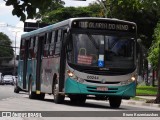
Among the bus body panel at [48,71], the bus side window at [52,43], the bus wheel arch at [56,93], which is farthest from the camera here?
the bus side window at [52,43]

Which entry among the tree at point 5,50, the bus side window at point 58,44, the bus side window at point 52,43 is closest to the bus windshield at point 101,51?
the bus side window at point 58,44

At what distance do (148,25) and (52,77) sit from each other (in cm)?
3600

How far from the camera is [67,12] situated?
274 feet

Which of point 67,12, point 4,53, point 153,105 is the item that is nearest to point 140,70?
point 153,105

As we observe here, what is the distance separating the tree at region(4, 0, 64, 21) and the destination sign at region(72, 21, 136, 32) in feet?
46.7

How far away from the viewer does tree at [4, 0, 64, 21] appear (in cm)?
551

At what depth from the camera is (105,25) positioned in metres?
20.2

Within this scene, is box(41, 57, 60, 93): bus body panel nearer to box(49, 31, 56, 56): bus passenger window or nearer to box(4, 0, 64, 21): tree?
box(49, 31, 56, 56): bus passenger window

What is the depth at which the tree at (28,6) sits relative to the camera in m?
5.51

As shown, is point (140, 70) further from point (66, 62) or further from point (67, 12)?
point (67, 12)

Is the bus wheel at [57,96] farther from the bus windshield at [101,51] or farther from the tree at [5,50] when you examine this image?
the tree at [5,50]

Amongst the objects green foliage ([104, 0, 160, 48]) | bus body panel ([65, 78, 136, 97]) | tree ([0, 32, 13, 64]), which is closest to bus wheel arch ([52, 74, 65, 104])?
bus body panel ([65, 78, 136, 97])

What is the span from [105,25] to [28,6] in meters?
14.8

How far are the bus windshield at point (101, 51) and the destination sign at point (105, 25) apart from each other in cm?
37
